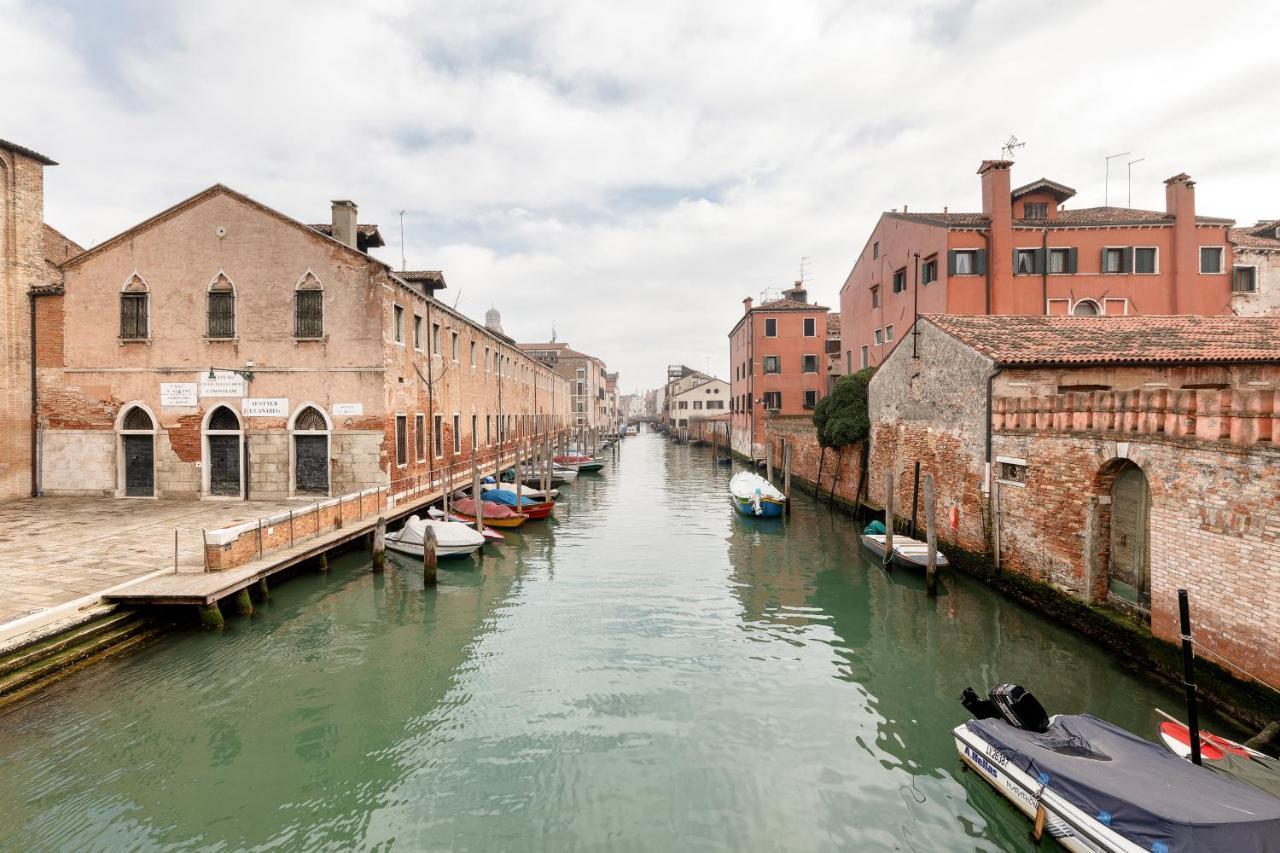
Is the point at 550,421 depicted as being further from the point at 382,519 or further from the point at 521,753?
the point at 521,753

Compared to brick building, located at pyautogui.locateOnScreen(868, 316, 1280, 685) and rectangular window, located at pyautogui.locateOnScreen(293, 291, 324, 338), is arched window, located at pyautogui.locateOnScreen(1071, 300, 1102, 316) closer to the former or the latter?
brick building, located at pyautogui.locateOnScreen(868, 316, 1280, 685)

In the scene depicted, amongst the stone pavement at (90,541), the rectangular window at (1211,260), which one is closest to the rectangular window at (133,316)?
the stone pavement at (90,541)

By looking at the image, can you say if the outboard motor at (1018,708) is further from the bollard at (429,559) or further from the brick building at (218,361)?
the brick building at (218,361)

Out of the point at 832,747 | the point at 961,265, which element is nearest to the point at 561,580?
the point at 832,747

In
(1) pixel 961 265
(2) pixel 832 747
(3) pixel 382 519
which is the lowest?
(2) pixel 832 747

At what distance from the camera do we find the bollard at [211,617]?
9422 millimetres

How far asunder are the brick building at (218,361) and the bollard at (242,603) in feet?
21.1

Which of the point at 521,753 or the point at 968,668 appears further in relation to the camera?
the point at 968,668

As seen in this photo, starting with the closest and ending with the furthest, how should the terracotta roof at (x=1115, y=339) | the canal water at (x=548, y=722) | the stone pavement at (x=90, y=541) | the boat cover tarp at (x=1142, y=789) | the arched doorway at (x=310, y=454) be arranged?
the boat cover tarp at (x=1142, y=789)
the canal water at (x=548, y=722)
the stone pavement at (x=90, y=541)
the terracotta roof at (x=1115, y=339)
the arched doorway at (x=310, y=454)

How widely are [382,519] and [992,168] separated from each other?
22.2 meters

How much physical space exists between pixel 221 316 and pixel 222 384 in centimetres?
183

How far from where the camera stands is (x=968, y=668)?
864 cm

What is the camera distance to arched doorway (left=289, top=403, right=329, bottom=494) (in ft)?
54.6

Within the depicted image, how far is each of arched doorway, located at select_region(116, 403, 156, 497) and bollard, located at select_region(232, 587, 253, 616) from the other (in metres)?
9.28
